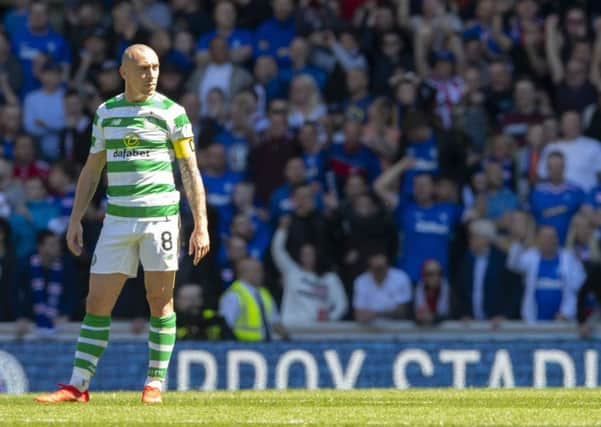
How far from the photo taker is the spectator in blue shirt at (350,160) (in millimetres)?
17922

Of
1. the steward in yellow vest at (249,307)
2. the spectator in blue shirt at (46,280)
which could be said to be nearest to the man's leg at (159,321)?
the steward in yellow vest at (249,307)

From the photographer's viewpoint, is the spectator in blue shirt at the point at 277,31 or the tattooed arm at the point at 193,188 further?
the spectator in blue shirt at the point at 277,31

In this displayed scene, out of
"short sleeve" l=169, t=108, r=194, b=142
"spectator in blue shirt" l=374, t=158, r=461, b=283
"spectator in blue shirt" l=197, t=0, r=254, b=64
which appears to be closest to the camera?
"short sleeve" l=169, t=108, r=194, b=142

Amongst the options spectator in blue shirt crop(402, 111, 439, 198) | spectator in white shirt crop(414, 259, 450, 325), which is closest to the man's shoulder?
spectator in white shirt crop(414, 259, 450, 325)

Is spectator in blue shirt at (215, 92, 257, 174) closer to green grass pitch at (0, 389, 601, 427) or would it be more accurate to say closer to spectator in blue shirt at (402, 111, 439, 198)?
spectator in blue shirt at (402, 111, 439, 198)

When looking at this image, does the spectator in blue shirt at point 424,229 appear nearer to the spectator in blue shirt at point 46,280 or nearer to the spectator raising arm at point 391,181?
the spectator raising arm at point 391,181

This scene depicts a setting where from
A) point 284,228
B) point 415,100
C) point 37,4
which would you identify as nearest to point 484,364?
point 284,228

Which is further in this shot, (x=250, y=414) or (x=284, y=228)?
(x=284, y=228)

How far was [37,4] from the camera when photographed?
19578 millimetres

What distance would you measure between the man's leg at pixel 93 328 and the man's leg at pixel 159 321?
0.21m

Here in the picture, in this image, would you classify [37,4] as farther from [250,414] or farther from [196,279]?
[250,414]

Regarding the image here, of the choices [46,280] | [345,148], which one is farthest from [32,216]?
[345,148]

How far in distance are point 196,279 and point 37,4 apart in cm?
483

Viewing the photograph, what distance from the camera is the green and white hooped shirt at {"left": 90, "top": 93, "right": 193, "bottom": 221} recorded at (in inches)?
389
